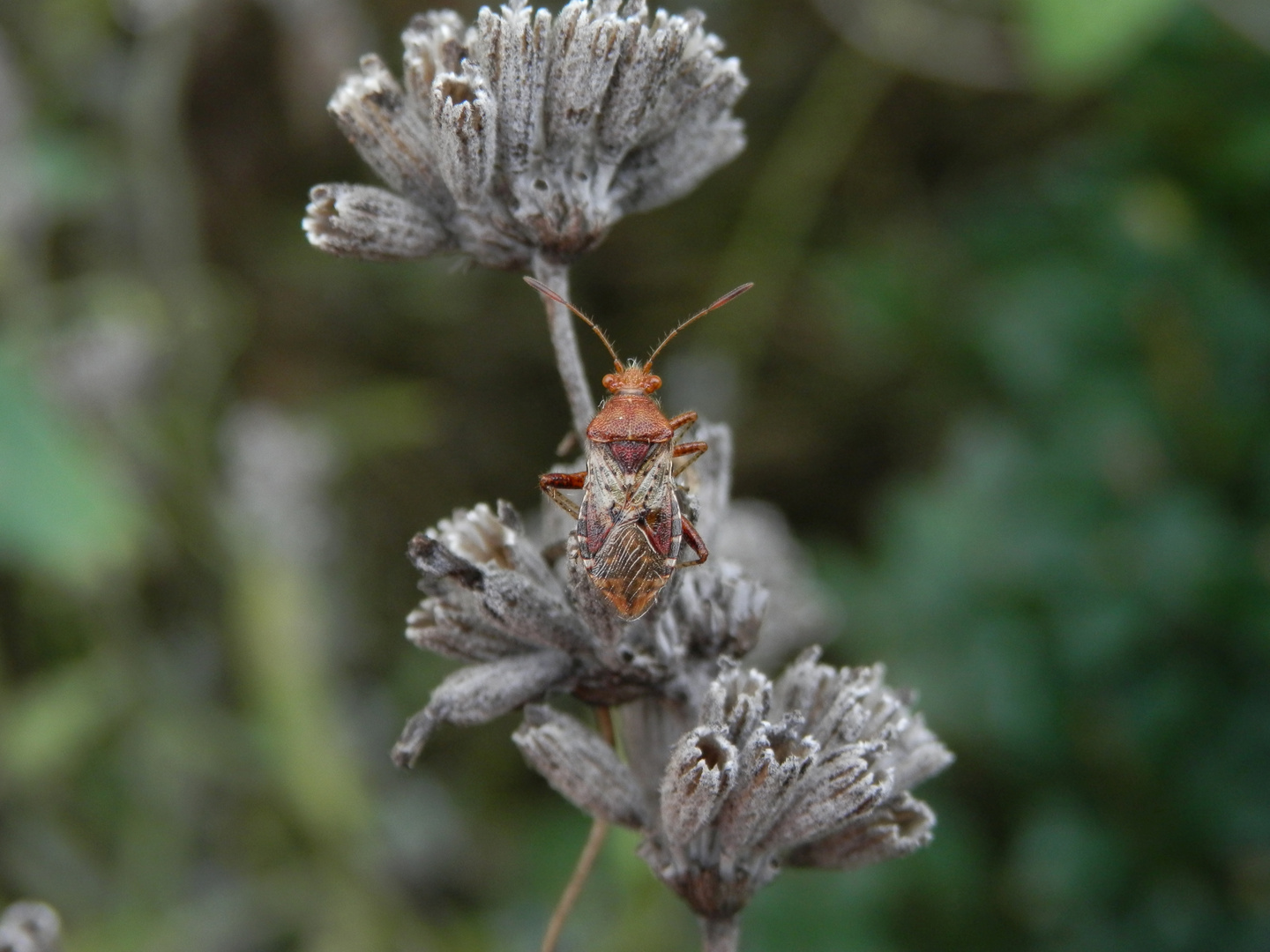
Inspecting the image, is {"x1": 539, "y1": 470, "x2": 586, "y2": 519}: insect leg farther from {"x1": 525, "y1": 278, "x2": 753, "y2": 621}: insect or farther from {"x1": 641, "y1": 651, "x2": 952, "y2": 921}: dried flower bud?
{"x1": 641, "y1": 651, "x2": 952, "y2": 921}: dried flower bud

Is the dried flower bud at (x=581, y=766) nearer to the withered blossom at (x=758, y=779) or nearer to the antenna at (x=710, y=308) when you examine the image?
the withered blossom at (x=758, y=779)

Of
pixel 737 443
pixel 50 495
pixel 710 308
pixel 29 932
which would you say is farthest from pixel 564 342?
pixel 737 443

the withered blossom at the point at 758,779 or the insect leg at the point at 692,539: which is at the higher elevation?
the insect leg at the point at 692,539

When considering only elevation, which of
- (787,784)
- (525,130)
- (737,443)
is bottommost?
(737,443)

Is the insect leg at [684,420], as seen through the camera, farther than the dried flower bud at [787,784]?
Yes

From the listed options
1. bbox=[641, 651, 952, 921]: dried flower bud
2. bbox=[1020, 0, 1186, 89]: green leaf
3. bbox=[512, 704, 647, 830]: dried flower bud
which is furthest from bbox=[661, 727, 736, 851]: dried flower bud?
bbox=[1020, 0, 1186, 89]: green leaf

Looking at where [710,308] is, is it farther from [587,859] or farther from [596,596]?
[587,859]

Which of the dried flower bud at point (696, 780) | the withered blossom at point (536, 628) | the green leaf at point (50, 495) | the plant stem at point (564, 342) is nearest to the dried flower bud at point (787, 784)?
the dried flower bud at point (696, 780)
